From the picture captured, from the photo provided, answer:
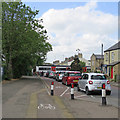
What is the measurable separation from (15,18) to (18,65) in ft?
30.5

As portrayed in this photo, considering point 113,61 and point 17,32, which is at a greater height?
point 17,32

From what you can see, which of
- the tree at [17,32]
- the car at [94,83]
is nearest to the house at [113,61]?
the tree at [17,32]

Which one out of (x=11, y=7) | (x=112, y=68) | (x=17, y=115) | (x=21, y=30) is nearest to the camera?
(x=17, y=115)

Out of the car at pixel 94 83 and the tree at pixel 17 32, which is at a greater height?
the tree at pixel 17 32

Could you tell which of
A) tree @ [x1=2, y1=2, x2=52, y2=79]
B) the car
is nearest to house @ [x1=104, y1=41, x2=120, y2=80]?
tree @ [x1=2, y1=2, x2=52, y2=79]

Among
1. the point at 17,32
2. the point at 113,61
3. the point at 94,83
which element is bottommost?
the point at 94,83

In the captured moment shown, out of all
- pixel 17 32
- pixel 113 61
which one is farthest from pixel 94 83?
pixel 113 61

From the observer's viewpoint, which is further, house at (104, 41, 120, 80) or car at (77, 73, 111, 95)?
house at (104, 41, 120, 80)

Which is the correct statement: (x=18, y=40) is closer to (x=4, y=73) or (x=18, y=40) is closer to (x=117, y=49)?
(x=4, y=73)

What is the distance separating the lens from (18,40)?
26688mm

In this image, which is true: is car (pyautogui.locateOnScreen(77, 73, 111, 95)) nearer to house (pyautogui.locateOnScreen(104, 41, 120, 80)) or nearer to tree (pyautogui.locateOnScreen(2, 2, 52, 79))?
tree (pyautogui.locateOnScreen(2, 2, 52, 79))

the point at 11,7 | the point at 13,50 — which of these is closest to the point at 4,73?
the point at 13,50

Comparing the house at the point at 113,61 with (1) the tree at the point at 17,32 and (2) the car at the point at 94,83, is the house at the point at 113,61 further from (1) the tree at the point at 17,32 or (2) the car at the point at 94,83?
(2) the car at the point at 94,83

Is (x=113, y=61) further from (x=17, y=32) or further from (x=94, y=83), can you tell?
(x=94, y=83)
